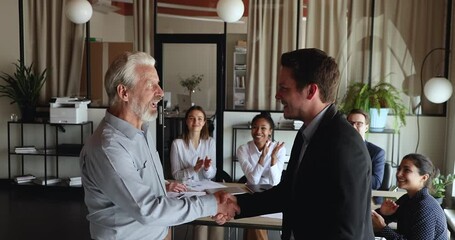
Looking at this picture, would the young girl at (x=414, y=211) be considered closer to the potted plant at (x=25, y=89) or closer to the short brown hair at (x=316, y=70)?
the short brown hair at (x=316, y=70)

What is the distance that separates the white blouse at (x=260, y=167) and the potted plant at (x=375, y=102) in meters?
1.90

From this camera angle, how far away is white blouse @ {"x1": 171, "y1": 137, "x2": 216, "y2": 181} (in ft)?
13.1

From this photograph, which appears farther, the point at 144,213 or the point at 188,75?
the point at 188,75

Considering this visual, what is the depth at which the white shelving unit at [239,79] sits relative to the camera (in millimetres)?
6320

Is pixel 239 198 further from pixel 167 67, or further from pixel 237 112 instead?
pixel 167 67

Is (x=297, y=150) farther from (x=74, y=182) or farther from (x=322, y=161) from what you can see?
(x=74, y=182)

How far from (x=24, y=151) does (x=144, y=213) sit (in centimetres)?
530

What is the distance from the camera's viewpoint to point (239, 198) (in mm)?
2447

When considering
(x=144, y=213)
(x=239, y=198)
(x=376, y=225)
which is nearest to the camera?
(x=144, y=213)

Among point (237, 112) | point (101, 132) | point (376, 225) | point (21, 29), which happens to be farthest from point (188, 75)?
point (101, 132)

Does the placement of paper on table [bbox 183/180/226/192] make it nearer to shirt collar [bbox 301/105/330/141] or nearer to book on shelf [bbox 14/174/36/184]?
shirt collar [bbox 301/105/330/141]

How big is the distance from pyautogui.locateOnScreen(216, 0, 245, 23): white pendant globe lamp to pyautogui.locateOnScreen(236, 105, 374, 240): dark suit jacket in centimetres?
408

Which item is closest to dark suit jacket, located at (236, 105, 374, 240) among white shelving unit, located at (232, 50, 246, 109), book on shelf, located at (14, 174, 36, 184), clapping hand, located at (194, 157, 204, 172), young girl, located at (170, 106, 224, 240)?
clapping hand, located at (194, 157, 204, 172)

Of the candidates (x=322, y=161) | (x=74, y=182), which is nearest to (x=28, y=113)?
(x=74, y=182)
